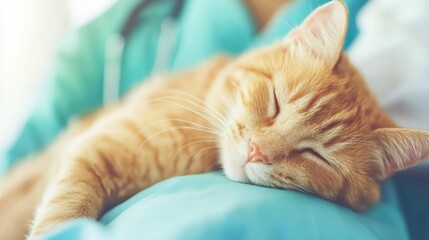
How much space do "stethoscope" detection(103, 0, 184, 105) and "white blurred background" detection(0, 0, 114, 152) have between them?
0.28 meters

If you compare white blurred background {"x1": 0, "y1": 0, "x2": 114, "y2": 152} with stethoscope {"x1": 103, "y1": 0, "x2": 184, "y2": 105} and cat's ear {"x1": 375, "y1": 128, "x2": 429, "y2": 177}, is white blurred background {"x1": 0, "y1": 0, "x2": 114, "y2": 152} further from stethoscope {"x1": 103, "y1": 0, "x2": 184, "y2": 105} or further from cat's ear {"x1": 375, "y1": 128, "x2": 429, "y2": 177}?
cat's ear {"x1": 375, "y1": 128, "x2": 429, "y2": 177}

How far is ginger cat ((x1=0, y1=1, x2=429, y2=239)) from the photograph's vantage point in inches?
42.3

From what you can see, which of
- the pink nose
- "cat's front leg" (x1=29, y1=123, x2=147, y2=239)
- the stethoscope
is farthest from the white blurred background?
the pink nose

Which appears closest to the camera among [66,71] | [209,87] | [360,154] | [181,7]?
[360,154]

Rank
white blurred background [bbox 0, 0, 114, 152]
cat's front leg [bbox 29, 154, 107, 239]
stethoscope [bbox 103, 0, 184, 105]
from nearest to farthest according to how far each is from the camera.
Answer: cat's front leg [bbox 29, 154, 107, 239] < stethoscope [bbox 103, 0, 184, 105] < white blurred background [bbox 0, 0, 114, 152]

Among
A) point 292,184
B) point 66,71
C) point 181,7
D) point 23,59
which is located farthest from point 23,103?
point 292,184

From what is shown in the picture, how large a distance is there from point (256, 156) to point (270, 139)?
51 mm

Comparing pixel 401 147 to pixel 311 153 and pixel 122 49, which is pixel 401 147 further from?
pixel 122 49

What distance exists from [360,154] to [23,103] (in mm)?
1810

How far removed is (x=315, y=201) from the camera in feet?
3.19

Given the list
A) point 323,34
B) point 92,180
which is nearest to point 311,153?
point 323,34

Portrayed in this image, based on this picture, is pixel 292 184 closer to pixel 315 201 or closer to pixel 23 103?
pixel 315 201

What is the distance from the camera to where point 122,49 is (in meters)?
2.08

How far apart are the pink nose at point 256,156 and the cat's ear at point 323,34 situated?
0.29m
